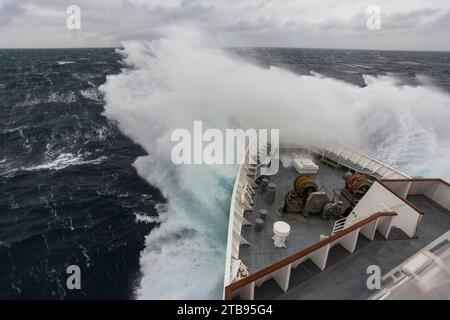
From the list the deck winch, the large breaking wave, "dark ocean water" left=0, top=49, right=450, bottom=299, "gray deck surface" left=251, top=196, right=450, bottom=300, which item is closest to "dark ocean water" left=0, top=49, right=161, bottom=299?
"dark ocean water" left=0, top=49, right=450, bottom=299

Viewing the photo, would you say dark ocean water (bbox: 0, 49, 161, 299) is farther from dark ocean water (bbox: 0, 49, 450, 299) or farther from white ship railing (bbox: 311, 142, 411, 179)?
white ship railing (bbox: 311, 142, 411, 179)

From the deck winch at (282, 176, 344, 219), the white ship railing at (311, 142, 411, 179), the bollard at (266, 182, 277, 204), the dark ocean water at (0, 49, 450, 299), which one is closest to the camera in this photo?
the deck winch at (282, 176, 344, 219)

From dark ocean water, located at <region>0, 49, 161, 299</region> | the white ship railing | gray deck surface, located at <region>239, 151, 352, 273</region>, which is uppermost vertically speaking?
the white ship railing

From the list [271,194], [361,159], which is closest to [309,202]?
[271,194]

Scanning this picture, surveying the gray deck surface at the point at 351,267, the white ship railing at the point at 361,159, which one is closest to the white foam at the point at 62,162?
the white ship railing at the point at 361,159
